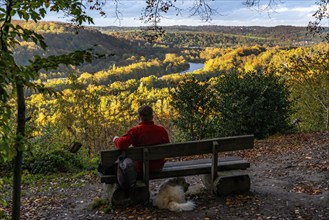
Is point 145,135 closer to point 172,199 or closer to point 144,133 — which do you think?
point 144,133

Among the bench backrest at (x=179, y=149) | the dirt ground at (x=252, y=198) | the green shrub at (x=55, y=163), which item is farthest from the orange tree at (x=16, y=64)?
the green shrub at (x=55, y=163)

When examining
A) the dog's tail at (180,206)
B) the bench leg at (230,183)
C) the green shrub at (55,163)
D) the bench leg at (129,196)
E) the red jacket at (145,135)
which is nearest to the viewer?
the dog's tail at (180,206)

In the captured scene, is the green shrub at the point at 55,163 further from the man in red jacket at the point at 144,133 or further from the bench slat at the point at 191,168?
the man in red jacket at the point at 144,133

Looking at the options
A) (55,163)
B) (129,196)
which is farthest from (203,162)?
(55,163)

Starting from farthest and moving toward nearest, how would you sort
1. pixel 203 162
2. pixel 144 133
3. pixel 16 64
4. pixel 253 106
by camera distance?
pixel 253 106 → pixel 203 162 → pixel 144 133 → pixel 16 64

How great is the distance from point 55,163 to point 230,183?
23.4 ft

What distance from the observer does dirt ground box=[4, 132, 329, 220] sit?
5.59 m

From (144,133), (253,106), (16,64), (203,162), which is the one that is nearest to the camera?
(16,64)

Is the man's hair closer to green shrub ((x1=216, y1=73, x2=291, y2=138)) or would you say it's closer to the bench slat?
the bench slat

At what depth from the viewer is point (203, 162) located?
6.58 meters

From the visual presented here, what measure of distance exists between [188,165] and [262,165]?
4.06 meters

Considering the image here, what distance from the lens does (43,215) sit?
6.60 metres

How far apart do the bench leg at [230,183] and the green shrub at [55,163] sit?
674 centimetres

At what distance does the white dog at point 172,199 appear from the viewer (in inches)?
226
